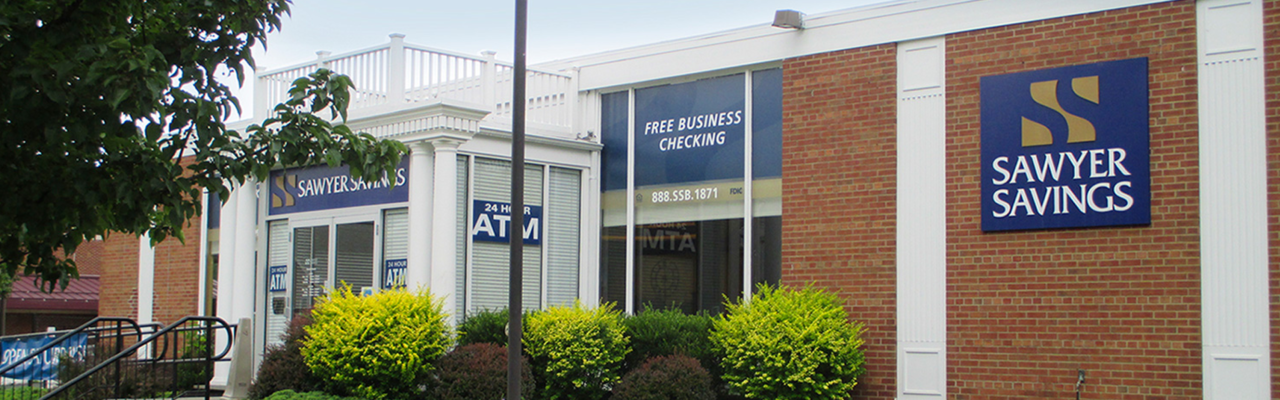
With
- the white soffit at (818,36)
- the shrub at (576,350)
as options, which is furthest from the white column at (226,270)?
the shrub at (576,350)

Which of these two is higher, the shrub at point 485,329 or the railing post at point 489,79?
the railing post at point 489,79

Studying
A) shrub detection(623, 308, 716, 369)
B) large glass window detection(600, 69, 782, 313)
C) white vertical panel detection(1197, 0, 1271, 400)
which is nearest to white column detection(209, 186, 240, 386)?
large glass window detection(600, 69, 782, 313)

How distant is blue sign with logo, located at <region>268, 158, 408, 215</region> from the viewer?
16.1 m

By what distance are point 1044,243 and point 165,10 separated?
909 cm

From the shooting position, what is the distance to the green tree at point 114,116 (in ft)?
19.2

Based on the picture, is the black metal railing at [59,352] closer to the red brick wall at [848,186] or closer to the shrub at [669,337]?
the shrub at [669,337]

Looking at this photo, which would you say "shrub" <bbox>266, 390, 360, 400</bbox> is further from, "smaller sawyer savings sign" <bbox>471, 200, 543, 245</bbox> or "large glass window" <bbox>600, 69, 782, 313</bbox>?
"large glass window" <bbox>600, 69, 782, 313</bbox>

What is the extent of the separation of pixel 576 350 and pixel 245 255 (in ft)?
21.5

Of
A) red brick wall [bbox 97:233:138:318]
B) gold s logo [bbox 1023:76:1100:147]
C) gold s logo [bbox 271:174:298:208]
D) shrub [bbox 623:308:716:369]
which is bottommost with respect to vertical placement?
shrub [bbox 623:308:716:369]

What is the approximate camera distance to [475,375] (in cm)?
1330

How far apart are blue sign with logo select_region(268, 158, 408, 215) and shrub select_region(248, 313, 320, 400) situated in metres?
2.29

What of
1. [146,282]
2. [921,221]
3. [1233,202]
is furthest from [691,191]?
[146,282]

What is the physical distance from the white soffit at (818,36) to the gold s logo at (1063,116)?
0.75m

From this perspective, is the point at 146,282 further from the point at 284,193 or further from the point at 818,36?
the point at 818,36
